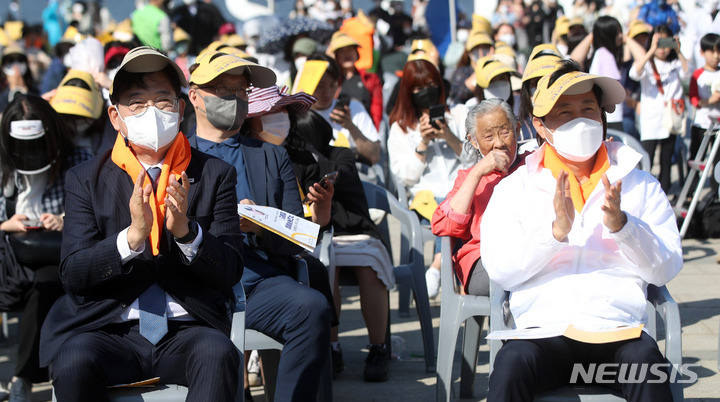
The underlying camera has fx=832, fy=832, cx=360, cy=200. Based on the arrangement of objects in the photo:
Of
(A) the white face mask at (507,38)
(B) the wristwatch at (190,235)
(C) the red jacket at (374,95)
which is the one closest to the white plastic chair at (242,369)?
(B) the wristwatch at (190,235)

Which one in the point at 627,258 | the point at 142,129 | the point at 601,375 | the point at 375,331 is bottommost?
the point at 375,331

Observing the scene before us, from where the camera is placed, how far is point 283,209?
3943 mm

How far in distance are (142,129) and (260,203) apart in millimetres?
874

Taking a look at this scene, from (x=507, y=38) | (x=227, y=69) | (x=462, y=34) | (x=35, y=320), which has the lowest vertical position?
(x=35, y=320)

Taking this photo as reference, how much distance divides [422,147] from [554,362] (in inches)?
117

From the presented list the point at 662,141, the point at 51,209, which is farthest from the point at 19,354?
the point at 662,141

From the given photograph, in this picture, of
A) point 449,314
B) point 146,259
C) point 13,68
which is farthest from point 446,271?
point 13,68

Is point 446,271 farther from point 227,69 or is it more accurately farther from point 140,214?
point 140,214

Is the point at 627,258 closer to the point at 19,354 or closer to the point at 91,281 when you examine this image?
the point at 91,281

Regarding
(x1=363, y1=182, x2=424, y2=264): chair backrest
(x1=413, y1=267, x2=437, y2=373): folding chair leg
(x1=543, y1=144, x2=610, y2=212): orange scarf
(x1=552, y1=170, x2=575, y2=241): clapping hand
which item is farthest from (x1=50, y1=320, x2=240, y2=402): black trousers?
(x1=363, y1=182, x2=424, y2=264): chair backrest

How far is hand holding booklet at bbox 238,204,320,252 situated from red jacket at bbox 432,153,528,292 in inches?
29.2

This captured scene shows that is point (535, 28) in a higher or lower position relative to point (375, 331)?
higher

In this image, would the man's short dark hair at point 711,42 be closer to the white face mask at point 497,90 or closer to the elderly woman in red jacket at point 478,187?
the white face mask at point 497,90

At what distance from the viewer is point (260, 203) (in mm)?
3943
